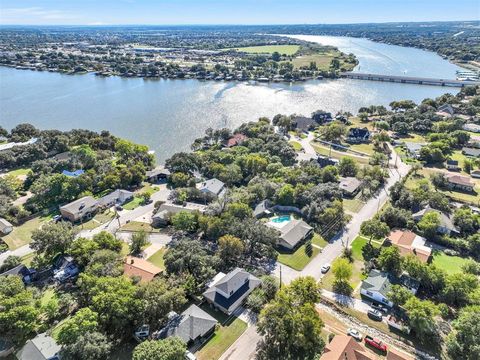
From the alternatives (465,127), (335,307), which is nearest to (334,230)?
(335,307)

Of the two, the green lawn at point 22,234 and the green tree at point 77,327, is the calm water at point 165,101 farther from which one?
the green tree at point 77,327

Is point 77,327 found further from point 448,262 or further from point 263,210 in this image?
point 448,262

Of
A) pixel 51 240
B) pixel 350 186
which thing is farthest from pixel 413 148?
pixel 51 240

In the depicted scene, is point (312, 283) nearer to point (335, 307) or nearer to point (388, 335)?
point (335, 307)

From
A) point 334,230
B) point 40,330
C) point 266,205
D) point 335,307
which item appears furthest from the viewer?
point 266,205

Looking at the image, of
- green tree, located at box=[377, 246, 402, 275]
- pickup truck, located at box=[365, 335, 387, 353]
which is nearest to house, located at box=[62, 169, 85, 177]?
green tree, located at box=[377, 246, 402, 275]

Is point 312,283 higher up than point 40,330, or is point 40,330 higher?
point 312,283
